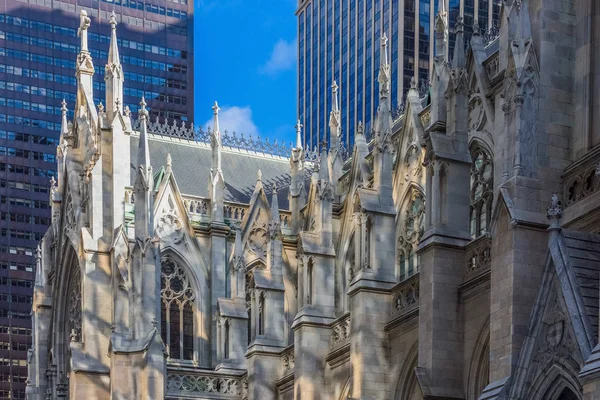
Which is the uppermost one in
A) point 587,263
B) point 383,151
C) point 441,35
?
point 441,35

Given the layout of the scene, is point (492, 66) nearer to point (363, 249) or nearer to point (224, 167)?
point (363, 249)

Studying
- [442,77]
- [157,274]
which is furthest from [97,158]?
[442,77]

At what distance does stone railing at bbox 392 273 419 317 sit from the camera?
37.2 meters

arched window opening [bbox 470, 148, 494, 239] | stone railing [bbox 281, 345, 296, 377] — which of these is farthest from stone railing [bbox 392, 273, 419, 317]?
stone railing [bbox 281, 345, 296, 377]

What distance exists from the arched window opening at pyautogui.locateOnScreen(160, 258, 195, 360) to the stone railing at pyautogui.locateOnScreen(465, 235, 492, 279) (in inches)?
1043

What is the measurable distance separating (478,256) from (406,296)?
558 centimetres

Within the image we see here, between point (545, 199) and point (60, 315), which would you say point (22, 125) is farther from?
point (545, 199)

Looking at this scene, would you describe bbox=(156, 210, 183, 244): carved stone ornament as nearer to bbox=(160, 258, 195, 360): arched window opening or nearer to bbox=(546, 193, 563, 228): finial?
bbox=(160, 258, 195, 360): arched window opening

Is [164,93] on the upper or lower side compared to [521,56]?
upper

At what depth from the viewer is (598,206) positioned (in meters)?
27.6

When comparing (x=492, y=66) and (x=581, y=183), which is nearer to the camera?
(x=581, y=183)

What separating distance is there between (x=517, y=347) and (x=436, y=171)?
8434 millimetres

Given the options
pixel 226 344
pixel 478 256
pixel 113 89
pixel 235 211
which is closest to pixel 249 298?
pixel 235 211

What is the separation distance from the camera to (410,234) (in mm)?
46781
